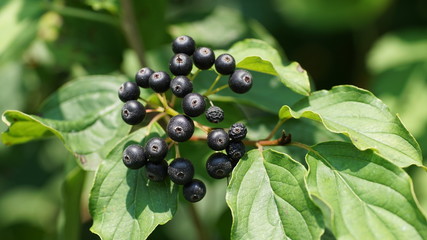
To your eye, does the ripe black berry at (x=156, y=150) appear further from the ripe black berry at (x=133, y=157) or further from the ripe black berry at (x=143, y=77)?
the ripe black berry at (x=143, y=77)

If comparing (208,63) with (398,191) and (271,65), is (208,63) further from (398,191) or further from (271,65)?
(398,191)

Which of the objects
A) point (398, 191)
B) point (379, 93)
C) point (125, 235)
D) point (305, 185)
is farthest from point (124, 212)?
point (379, 93)

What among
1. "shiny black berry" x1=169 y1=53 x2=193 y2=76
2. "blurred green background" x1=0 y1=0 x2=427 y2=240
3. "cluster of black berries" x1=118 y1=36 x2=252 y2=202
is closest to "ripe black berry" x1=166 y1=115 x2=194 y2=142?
"cluster of black berries" x1=118 y1=36 x2=252 y2=202

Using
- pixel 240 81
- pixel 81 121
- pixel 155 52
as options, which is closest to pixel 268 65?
pixel 240 81

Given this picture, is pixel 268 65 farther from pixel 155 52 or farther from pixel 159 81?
pixel 155 52

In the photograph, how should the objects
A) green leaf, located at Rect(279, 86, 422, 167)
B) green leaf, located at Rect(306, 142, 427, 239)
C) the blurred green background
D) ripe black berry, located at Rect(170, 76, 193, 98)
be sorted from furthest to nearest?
the blurred green background → ripe black berry, located at Rect(170, 76, 193, 98) → green leaf, located at Rect(279, 86, 422, 167) → green leaf, located at Rect(306, 142, 427, 239)

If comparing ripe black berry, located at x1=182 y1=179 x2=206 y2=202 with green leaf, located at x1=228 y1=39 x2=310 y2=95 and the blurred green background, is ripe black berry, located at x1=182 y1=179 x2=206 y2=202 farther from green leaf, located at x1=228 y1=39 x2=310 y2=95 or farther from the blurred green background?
the blurred green background
